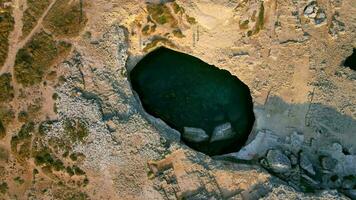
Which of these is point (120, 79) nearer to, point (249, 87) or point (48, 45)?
point (48, 45)

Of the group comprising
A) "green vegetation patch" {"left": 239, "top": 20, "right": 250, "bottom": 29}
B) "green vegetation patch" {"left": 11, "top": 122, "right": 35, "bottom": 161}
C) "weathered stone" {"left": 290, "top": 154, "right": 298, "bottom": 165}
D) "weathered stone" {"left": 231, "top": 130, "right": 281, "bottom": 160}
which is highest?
"green vegetation patch" {"left": 239, "top": 20, "right": 250, "bottom": 29}

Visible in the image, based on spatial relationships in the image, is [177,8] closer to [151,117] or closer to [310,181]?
[151,117]

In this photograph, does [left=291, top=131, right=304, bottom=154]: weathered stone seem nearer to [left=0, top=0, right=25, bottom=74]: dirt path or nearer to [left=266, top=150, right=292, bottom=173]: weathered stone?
[left=266, top=150, right=292, bottom=173]: weathered stone

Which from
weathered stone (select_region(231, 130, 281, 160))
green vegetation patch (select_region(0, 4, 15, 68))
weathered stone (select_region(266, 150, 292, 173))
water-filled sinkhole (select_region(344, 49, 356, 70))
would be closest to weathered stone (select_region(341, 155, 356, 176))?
weathered stone (select_region(266, 150, 292, 173))

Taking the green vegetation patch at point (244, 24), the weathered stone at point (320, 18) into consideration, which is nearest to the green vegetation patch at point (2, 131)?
the green vegetation patch at point (244, 24)

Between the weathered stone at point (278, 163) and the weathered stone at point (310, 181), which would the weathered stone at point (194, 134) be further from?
the weathered stone at point (310, 181)
